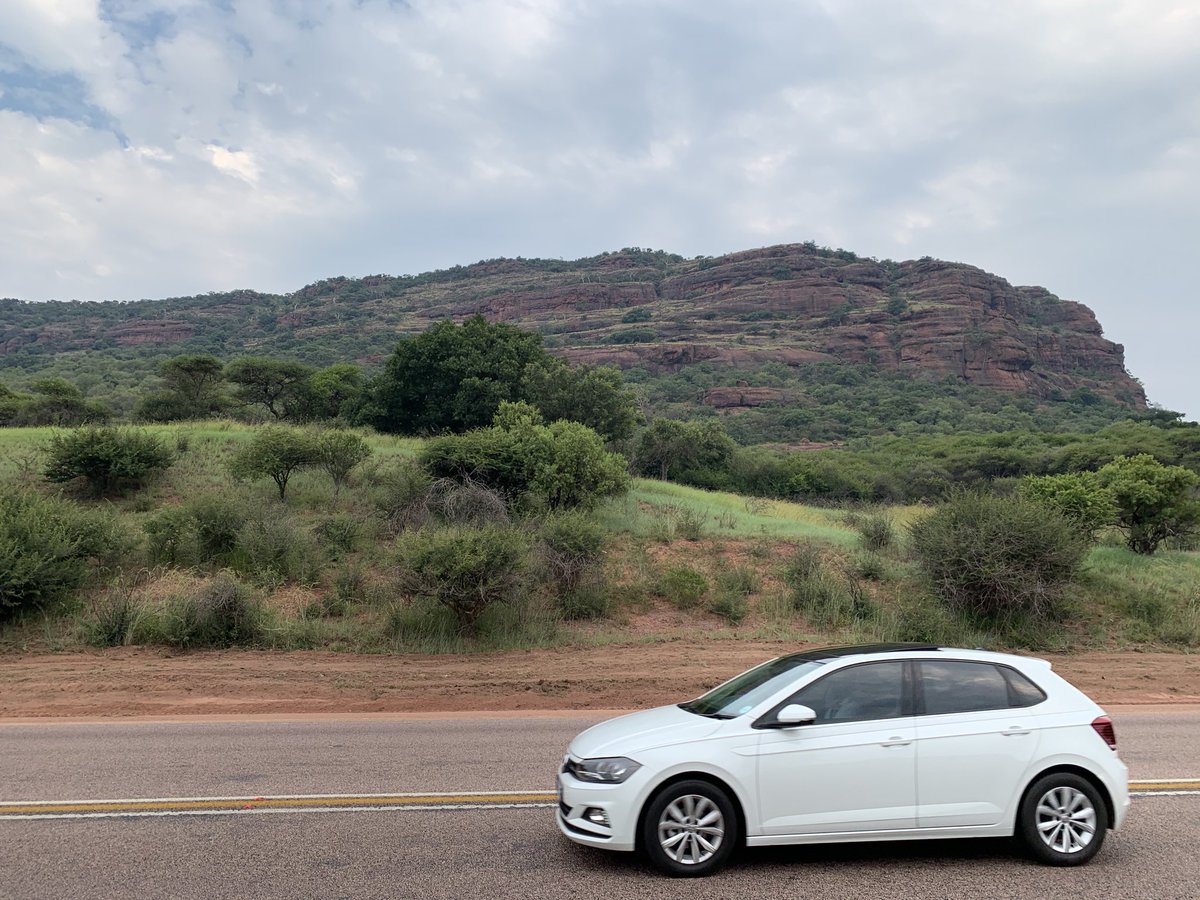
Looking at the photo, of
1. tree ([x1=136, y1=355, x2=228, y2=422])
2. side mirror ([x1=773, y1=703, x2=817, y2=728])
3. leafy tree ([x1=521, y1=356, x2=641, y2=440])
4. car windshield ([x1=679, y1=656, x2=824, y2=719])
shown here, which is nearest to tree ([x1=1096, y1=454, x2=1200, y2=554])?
leafy tree ([x1=521, y1=356, x2=641, y2=440])

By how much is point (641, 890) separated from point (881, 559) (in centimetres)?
1887

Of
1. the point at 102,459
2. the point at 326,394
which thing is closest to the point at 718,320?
the point at 326,394

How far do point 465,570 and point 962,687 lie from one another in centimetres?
1173

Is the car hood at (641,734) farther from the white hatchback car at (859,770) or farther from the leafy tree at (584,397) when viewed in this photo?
the leafy tree at (584,397)

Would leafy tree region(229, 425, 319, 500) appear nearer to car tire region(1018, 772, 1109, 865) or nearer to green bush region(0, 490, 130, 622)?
green bush region(0, 490, 130, 622)

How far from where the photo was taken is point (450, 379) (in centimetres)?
3709

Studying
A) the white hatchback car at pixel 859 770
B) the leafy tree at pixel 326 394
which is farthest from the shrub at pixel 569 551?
the leafy tree at pixel 326 394

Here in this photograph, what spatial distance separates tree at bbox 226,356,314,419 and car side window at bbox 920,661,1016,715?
47.4 m

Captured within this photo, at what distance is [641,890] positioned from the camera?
5.00 m

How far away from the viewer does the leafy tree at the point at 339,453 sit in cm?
2516

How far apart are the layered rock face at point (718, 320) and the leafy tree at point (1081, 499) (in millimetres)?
85315

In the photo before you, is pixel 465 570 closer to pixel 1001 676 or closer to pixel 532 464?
pixel 532 464

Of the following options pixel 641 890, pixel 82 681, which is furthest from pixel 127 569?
pixel 641 890

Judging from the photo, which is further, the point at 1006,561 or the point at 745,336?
the point at 745,336
